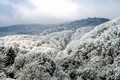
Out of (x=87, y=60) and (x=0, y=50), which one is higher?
(x=0, y=50)

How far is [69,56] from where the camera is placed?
162375 millimetres

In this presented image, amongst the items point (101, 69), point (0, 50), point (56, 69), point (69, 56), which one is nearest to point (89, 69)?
point (101, 69)

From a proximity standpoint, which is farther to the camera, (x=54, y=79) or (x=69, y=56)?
(x=69, y=56)

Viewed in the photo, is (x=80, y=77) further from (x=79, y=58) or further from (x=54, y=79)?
(x=54, y=79)

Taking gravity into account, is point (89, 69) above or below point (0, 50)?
below

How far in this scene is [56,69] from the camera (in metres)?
104

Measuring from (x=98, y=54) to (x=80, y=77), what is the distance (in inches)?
880

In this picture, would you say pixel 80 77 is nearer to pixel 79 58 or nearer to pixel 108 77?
pixel 108 77

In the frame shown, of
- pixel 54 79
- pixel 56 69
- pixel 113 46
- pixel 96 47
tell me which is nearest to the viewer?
pixel 54 79

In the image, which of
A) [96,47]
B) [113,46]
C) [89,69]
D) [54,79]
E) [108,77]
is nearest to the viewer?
[54,79]

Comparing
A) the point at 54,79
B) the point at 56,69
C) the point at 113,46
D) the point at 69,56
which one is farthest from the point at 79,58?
the point at 54,79

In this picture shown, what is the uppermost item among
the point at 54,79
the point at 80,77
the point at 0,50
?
the point at 0,50

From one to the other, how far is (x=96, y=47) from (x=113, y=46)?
1339 centimetres

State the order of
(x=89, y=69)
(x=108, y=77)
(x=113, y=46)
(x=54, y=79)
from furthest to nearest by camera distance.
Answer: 1. (x=113, y=46)
2. (x=89, y=69)
3. (x=108, y=77)
4. (x=54, y=79)
